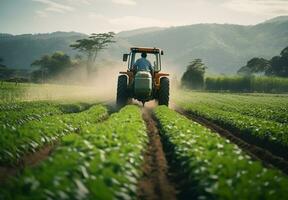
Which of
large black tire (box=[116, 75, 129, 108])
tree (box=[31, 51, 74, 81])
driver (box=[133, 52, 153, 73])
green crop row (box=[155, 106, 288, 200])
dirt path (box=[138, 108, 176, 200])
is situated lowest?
dirt path (box=[138, 108, 176, 200])

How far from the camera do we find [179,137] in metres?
14.5

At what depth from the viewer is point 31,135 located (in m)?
14.1

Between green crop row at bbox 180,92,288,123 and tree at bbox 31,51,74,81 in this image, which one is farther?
tree at bbox 31,51,74,81

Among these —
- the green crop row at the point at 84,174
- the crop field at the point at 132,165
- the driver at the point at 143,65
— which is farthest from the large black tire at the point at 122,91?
the green crop row at the point at 84,174

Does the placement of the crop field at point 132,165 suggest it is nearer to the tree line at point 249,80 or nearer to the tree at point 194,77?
the tree line at point 249,80

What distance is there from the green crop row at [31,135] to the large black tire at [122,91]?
30.3 feet

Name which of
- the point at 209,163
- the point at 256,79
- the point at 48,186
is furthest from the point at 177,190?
the point at 256,79

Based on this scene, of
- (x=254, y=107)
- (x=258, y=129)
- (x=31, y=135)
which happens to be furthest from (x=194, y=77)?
(x=31, y=135)

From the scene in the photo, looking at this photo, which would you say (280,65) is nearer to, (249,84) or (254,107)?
(249,84)

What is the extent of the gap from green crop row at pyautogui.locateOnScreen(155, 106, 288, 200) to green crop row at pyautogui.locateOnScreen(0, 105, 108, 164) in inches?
174

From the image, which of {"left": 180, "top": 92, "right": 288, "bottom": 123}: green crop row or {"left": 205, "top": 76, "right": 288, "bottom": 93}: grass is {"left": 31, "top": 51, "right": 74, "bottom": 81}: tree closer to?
{"left": 205, "top": 76, "right": 288, "bottom": 93}: grass

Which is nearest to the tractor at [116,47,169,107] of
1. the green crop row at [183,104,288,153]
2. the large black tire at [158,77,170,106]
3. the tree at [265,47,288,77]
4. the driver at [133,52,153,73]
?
the large black tire at [158,77,170,106]

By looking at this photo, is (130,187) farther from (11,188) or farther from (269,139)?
(269,139)

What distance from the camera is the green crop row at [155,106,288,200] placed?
8.25m
